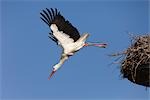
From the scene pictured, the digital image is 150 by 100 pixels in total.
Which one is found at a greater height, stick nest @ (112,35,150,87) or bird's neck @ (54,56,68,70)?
bird's neck @ (54,56,68,70)

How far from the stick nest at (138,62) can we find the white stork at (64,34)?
601mm

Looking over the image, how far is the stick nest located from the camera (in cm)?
309

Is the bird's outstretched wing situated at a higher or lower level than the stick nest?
higher

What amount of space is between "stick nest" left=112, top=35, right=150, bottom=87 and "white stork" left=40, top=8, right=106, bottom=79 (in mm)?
601

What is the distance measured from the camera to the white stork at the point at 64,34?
13.1 ft

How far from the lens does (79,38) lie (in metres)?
3.96

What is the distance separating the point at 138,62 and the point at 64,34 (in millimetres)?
1143

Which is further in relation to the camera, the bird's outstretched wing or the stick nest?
the bird's outstretched wing

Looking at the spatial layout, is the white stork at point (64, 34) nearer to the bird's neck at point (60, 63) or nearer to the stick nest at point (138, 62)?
the bird's neck at point (60, 63)

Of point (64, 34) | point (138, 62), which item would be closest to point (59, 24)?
point (64, 34)

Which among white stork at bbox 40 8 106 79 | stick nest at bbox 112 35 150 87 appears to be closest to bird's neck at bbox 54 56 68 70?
white stork at bbox 40 8 106 79

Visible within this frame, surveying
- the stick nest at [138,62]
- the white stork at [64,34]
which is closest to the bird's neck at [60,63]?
the white stork at [64,34]

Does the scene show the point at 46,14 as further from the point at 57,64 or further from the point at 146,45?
the point at 146,45

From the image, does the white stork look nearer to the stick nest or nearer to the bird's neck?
the bird's neck
